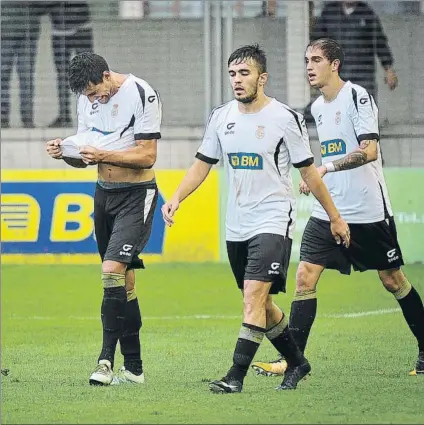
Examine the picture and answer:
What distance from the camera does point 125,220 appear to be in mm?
8141

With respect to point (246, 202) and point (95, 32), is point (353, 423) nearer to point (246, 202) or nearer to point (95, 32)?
point (246, 202)

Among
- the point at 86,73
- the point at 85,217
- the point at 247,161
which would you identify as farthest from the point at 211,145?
the point at 85,217

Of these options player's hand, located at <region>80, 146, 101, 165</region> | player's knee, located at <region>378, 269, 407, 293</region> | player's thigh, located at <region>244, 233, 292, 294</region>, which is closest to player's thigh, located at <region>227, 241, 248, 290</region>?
player's thigh, located at <region>244, 233, 292, 294</region>

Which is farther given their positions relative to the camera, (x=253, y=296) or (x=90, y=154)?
(x=90, y=154)

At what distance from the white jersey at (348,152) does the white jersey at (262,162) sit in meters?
0.99

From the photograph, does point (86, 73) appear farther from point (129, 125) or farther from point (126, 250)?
point (126, 250)

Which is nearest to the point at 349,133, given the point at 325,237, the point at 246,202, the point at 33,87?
the point at 325,237

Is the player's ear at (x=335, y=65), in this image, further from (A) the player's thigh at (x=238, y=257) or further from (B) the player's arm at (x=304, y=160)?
(A) the player's thigh at (x=238, y=257)

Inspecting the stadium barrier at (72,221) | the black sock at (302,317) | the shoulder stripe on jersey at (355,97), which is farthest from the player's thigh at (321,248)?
the stadium barrier at (72,221)

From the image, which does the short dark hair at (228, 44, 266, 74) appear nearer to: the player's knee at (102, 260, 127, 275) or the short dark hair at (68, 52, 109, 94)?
the short dark hair at (68, 52, 109, 94)

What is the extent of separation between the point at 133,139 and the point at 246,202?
98 cm

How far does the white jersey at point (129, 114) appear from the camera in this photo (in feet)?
26.6

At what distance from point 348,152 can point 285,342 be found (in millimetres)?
1488

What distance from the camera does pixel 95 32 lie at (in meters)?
17.6
